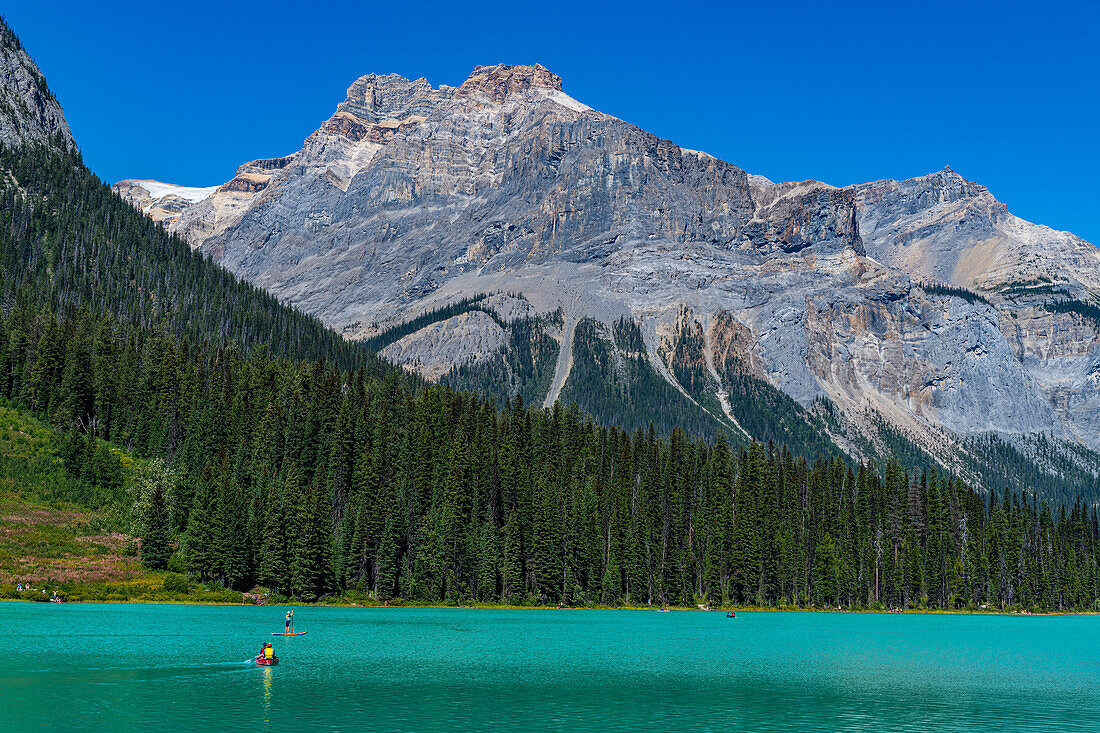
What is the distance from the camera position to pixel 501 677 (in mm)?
57156

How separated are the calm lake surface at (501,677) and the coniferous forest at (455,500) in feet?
87.9

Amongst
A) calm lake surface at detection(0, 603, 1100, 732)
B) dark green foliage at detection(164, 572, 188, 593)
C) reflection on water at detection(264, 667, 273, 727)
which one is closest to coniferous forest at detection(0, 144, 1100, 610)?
dark green foliage at detection(164, 572, 188, 593)

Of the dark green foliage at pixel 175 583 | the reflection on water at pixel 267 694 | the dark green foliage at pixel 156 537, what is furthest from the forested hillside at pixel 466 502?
the reflection on water at pixel 267 694

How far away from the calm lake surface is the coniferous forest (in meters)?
26.8

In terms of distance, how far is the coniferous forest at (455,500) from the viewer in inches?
4840

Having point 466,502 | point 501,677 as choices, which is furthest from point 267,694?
point 466,502

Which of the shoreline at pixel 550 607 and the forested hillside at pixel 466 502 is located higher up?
the forested hillside at pixel 466 502

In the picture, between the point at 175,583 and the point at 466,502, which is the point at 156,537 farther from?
the point at 466,502

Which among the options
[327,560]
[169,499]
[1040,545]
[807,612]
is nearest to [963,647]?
[807,612]

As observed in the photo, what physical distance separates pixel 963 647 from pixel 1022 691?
33.1m

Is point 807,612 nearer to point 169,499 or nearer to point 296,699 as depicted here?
point 169,499

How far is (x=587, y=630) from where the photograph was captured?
314ft

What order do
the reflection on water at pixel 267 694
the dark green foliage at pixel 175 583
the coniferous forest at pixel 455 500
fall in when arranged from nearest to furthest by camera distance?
1. the reflection on water at pixel 267 694
2. the dark green foliage at pixel 175 583
3. the coniferous forest at pixel 455 500

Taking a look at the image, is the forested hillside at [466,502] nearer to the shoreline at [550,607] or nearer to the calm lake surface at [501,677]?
the shoreline at [550,607]
